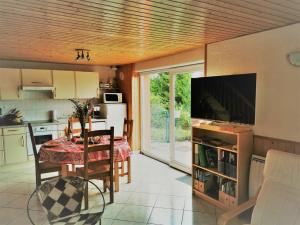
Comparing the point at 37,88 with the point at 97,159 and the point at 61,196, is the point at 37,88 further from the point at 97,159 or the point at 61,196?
the point at 61,196

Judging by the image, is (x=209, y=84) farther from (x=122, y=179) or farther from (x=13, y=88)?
(x=13, y=88)

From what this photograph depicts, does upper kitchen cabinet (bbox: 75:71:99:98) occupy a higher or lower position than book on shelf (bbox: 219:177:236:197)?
higher

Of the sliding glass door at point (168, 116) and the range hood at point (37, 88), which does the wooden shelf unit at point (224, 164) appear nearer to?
the sliding glass door at point (168, 116)

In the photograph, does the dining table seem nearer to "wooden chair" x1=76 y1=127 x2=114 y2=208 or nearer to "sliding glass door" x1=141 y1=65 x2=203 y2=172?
"wooden chair" x1=76 y1=127 x2=114 y2=208

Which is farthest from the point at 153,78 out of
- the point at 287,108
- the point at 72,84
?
the point at 287,108

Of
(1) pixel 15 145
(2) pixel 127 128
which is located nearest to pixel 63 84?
(1) pixel 15 145

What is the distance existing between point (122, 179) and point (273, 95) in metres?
2.76

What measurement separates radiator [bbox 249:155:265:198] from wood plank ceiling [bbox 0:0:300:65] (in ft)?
5.09

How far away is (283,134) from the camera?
8.59ft

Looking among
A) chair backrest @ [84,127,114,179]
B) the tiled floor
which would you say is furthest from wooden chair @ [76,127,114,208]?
the tiled floor

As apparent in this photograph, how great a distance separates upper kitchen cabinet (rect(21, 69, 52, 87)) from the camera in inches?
196

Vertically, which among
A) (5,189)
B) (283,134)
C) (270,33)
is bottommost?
(5,189)

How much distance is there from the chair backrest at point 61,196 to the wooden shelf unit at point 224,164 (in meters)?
1.80

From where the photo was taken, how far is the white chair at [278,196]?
6.37 ft
